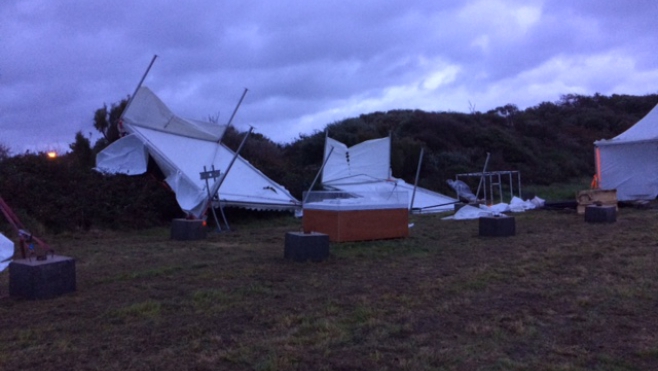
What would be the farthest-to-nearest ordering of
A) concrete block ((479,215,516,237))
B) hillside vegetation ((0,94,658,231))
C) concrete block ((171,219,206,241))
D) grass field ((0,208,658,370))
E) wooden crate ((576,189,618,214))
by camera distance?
1. wooden crate ((576,189,618,214))
2. hillside vegetation ((0,94,658,231))
3. concrete block ((171,219,206,241))
4. concrete block ((479,215,516,237))
5. grass field ((0,208,658,370))

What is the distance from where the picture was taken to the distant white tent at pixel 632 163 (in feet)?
67.8

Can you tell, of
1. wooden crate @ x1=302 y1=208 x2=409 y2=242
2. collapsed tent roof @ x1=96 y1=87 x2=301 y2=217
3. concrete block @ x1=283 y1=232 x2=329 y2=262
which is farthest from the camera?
collapsed tent roof @ x1=96 y1=87 x2=301 y2=217

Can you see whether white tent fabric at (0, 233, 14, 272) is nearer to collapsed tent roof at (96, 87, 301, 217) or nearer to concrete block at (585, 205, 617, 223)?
collapsed tent roof at (96, 87, 301, 217)

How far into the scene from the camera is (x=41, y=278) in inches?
280

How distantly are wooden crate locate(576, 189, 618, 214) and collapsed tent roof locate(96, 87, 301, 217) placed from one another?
7780 mm

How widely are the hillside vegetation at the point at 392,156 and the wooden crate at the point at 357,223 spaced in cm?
588

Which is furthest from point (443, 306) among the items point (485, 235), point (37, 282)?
point (485, 235)

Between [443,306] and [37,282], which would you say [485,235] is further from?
[37,282]

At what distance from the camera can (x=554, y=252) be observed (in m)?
10.3

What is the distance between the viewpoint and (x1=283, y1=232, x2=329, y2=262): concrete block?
32.0 ft

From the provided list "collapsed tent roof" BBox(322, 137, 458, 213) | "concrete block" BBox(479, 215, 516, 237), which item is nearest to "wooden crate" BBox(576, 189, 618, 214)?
"collapsed tent roof" BBox(322, 137, 458, 213)

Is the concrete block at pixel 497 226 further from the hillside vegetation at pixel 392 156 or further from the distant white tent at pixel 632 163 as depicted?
the distant white tent at pixel 632 163

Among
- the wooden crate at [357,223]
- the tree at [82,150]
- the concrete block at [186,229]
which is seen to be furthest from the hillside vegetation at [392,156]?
the wooden crate at [357,223]

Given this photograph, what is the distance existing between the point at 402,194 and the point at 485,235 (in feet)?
5.89
